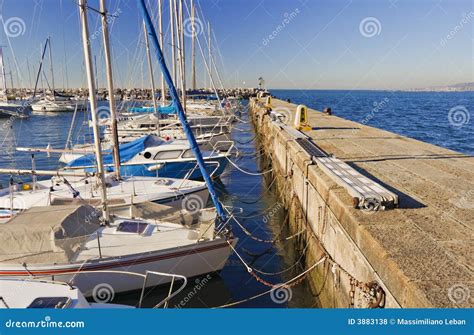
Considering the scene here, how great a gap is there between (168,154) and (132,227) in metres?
8.44

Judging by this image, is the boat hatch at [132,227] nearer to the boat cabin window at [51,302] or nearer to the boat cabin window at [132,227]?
the boat cabin window at [132,227]

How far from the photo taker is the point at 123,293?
27.5ft

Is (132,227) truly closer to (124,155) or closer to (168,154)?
(124,155)

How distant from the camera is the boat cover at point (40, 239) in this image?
295 inches

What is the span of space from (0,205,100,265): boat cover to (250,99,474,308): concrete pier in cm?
543

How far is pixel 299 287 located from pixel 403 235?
4.08 meters

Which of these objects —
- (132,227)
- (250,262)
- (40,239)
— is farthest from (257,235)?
(40,239)

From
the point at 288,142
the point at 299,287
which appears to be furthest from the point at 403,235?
the point at 288,142

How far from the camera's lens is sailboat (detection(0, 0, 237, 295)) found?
7539 mm

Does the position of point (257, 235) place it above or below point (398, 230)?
below

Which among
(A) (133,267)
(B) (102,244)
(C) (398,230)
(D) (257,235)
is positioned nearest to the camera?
(C) (398,230)

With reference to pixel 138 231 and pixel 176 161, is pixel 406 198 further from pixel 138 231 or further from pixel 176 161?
pixel 176 161

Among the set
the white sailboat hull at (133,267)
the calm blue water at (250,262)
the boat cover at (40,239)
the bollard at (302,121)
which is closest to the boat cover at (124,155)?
the calm blue water at (250,262)

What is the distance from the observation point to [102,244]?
27.1ft
